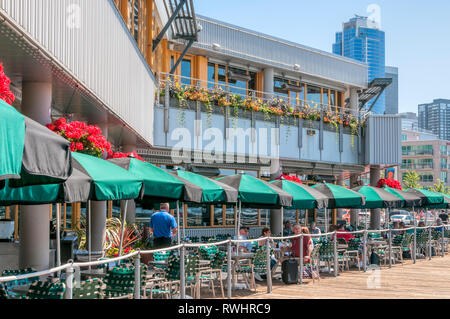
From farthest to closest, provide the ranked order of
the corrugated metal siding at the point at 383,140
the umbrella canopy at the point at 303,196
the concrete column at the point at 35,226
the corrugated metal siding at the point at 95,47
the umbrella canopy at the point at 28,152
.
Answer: the corrugated metal siding at the point at 383,140 < the umbrella canopy at the point at 303,196 < the concrete column at the point at 35,226 < the corrugated metal siding at the point at 95,47 < the umbrella canopy at the point at 28,152

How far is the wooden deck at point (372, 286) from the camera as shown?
11500 mm

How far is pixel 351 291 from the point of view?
1208 centimetres

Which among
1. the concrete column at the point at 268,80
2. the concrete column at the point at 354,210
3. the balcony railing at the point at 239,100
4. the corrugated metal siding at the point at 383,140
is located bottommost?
the concrete column at the point at 354,210

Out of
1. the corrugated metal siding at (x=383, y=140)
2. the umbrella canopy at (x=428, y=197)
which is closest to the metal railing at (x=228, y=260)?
the umbrella canopy at (x=428, y=197)

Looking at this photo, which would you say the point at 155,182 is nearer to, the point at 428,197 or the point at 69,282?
the point at 69,282

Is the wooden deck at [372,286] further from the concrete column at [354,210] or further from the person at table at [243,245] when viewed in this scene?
the concrete column at [354,210]

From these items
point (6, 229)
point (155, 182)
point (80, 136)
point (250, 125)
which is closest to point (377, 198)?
point (250, 125)

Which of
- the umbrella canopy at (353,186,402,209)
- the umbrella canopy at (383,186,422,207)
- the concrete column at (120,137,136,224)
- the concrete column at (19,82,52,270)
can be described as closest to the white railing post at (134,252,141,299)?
the concrete column at (19,82,52,270)

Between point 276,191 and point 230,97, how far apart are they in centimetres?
977

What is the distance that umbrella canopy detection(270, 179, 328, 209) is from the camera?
14555 millimetres

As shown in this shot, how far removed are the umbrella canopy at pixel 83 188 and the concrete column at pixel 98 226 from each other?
18.6 ft

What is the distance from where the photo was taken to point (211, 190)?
461 inches

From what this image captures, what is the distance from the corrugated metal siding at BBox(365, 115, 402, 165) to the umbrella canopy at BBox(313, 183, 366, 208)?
11.6 m
